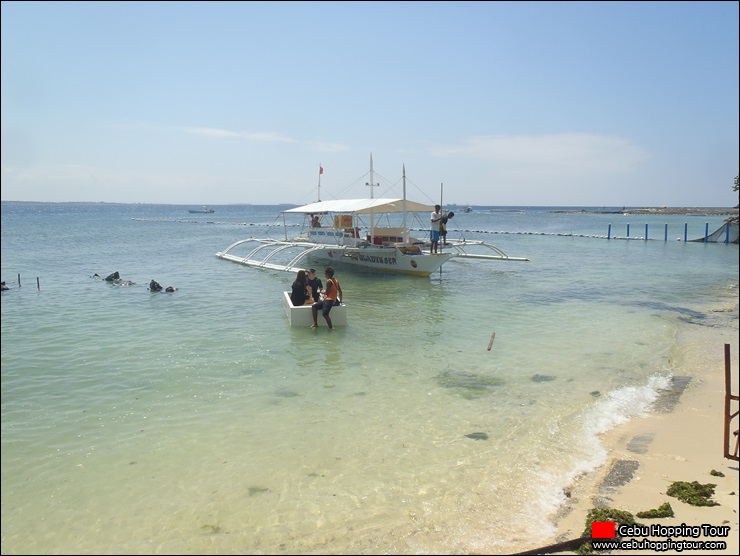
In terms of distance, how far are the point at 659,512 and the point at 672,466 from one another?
1369 millimetres

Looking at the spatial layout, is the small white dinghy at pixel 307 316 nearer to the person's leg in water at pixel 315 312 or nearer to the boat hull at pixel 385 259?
the person's leg in water at pixel 315 312

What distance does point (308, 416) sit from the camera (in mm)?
7762

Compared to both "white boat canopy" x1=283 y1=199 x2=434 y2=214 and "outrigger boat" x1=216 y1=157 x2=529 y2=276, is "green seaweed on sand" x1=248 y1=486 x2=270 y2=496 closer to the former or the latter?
"outrigger boat" x1=216 y1=157 x2=529 y2=276

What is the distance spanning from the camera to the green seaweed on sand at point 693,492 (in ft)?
16.8

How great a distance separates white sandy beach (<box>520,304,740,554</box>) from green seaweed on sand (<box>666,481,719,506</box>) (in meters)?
0.06

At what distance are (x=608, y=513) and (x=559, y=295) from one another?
14966 mm

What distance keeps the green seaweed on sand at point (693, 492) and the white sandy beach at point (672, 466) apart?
59 mm

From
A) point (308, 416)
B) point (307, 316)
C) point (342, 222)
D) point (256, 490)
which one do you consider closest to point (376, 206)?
point (342, 222)

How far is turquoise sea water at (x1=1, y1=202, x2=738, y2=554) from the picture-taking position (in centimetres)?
516

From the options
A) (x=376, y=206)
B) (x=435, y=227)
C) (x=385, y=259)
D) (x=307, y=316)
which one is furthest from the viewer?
(x=385, y=259)

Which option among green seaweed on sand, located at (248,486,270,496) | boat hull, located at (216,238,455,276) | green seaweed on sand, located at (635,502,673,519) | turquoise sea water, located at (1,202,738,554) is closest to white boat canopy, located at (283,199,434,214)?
boat hull, located at (216,238,455,276)

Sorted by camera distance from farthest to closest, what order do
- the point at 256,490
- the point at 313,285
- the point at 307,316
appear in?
1. the point at 313,285
2. the point at 307,316
3. the point at 256,490

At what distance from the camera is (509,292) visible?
19.7 m

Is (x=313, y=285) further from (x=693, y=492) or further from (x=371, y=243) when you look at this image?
(x=371, y=243)
